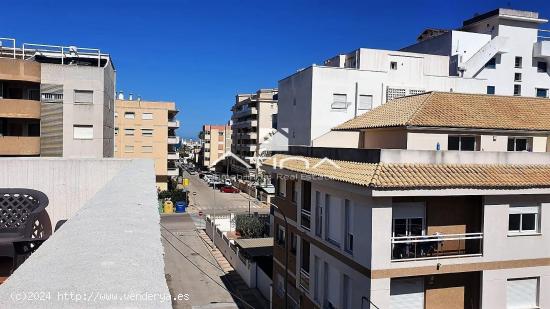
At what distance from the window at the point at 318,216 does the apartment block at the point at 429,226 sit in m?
0.04

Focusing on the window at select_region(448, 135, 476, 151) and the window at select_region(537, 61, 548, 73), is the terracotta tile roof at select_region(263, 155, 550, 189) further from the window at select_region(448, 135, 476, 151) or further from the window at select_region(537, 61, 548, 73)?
the window at select_region(537, 61, 548, 73)

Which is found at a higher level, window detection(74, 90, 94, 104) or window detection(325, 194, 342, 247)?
window detection(74, 90, 94, 104)

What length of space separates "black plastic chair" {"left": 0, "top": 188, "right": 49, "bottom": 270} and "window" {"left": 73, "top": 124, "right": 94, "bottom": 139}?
24.8 metres

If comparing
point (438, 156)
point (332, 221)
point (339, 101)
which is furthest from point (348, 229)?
point (339, 101)

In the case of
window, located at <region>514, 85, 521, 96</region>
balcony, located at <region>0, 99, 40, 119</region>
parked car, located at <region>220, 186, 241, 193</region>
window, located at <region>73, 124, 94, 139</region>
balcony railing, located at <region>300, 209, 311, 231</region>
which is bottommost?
parked car, located at <region>220, 186, 241, 193</region>

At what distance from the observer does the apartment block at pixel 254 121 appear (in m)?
69.2

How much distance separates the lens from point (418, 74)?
32.4 meters

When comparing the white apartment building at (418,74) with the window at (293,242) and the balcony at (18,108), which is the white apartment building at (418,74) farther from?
the balcony at (18,108)

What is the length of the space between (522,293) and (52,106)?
1150 inches

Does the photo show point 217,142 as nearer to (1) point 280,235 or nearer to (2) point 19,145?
(2) point 19,145

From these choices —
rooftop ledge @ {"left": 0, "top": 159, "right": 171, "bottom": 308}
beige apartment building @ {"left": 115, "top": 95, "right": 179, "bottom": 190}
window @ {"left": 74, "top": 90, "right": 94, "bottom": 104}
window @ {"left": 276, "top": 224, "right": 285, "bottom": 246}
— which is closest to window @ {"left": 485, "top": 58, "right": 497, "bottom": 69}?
window @ {"left": 276, "top": 224, "right": 285, "bottom": 246}

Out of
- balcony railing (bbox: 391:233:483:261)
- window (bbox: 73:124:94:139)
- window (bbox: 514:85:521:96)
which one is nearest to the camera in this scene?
balcony railing (bbox: 391:233:483:261)

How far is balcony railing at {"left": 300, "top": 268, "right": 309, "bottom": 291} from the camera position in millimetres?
16062

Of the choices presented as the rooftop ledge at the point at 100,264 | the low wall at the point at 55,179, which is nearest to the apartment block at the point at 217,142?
the low wall at the point at 55,179
